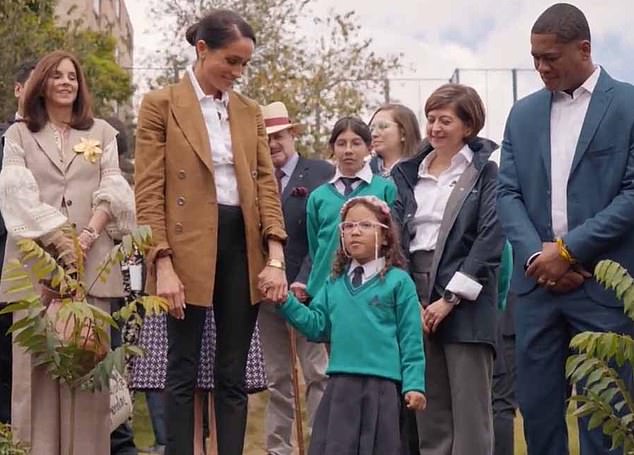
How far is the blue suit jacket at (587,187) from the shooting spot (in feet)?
20.5

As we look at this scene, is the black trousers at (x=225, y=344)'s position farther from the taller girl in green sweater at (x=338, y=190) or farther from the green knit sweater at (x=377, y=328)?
the taller girl in green sweater at (x=338, y=190)

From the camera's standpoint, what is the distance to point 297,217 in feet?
30.9

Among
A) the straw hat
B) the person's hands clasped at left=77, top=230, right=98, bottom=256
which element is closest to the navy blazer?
the straw hat

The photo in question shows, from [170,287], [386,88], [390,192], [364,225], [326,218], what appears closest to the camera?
[170,287]

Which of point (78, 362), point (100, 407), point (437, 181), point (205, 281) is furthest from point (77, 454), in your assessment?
point (437, 181)

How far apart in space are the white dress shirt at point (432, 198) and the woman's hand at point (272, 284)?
1.15 m

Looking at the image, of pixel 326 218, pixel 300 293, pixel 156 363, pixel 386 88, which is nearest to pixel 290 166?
pixel 326 218

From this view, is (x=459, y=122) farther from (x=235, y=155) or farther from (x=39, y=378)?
(x=39, y=378)

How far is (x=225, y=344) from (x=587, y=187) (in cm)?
191

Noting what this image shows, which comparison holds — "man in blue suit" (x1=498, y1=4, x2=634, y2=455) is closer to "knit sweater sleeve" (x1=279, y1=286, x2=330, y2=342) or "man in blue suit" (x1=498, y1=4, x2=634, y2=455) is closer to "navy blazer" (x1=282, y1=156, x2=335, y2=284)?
"knit sweater sleeve" (x1=279, y1=286, x2=330, y2=342)

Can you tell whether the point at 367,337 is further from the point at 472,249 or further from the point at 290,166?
the point at 290,166

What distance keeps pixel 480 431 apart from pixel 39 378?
2.36 m

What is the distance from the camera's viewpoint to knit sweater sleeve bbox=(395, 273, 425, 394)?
6.96 m

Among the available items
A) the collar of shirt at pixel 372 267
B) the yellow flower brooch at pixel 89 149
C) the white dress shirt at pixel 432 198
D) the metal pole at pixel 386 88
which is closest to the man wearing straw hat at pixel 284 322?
the white dress shirt at pixel 432 198
